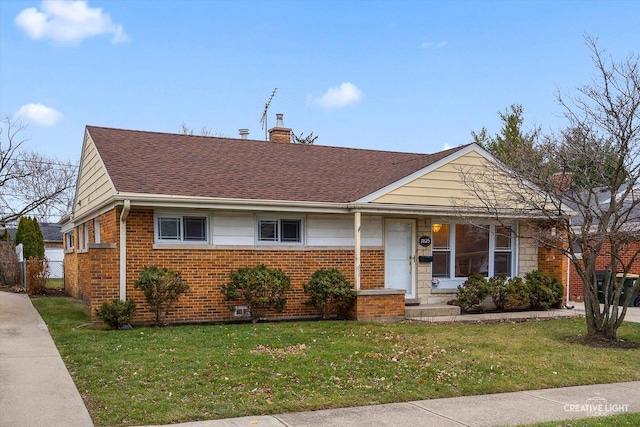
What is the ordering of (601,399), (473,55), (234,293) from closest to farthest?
(601,399) < (234,293) < (473,55)

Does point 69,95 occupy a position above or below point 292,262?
above

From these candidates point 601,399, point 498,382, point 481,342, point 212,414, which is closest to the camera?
point 212,414

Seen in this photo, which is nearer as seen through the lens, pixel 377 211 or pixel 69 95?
pixel 377 211

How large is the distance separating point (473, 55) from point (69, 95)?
586 inches

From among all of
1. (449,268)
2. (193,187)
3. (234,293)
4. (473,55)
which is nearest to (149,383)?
(234,293)

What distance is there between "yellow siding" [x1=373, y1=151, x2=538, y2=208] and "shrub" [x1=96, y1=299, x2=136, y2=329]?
6225 mm

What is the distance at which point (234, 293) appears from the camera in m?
12.3

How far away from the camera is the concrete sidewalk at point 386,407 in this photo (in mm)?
5934

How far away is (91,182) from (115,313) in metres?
5.26

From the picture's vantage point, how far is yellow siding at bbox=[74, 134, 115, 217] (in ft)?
43.5

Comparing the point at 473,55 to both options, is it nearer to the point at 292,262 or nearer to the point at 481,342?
the point at 292,262

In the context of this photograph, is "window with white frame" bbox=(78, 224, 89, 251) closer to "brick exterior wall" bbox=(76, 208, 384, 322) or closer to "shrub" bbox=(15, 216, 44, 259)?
"brick exterior wall" bbox=(76, 208, 384, 322)

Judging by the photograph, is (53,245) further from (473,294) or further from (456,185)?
(473,294)

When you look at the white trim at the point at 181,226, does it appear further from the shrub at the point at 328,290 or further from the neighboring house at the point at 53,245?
the neighboring house at the point at 53,245
